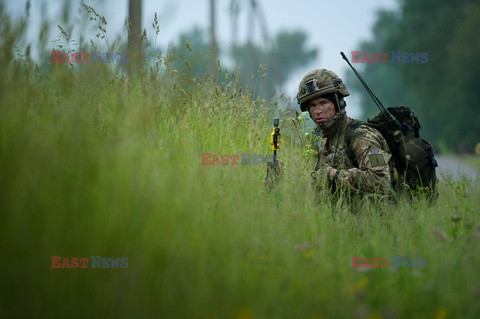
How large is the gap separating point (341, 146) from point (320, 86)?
58 cm

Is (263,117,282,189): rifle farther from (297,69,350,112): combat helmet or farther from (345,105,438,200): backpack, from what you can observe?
(345,105,438,200): backpack

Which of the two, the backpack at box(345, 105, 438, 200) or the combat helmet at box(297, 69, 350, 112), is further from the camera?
the combat helmet at box(297, 69, 350, 112)

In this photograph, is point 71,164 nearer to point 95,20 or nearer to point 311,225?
point 311,225

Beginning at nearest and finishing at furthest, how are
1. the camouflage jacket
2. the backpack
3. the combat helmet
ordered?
the camouflage jacket
the backpack
the combat helmet

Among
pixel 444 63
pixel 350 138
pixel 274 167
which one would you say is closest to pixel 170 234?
pixel 274 167

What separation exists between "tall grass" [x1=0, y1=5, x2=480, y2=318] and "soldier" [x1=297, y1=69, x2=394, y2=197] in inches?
9.4

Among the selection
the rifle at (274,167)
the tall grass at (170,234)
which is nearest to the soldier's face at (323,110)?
the rifle at (274,167)

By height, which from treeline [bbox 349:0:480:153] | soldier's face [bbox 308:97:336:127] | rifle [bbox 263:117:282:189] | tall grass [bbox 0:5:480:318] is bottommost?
tall grass [bbox 0:5:480:318]

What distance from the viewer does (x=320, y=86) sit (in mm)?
5754

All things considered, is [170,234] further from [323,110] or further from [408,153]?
[408,153]

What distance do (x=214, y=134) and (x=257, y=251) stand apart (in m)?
2.18

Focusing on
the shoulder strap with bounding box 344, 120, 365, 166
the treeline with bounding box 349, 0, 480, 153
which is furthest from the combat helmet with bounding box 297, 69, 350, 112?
the treeline with bounding box 349, 0, 480, 153

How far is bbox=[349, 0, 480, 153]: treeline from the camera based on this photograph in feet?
90.5

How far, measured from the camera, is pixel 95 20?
5531mm
